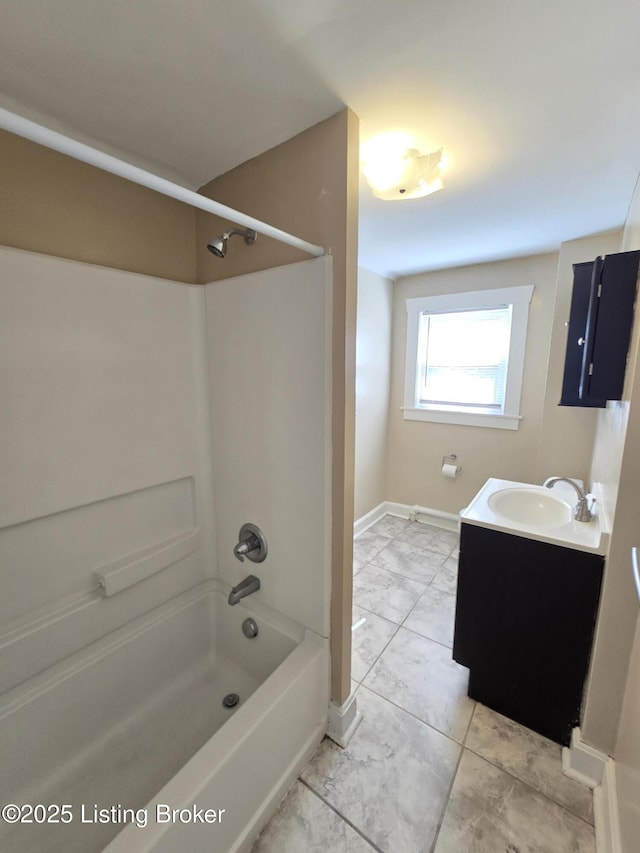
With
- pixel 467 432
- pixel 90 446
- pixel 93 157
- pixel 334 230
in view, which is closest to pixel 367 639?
pixel 90 446

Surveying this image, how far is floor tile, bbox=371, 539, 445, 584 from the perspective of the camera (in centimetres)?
251

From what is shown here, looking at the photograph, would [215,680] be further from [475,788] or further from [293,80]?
[293,80]

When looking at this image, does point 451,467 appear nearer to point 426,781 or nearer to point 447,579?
point 447,579

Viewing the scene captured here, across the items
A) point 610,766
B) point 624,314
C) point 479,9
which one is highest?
point 479,9

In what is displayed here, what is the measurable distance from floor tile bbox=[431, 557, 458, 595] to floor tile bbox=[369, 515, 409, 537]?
1.86ft

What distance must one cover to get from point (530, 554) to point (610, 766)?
28.3 inches

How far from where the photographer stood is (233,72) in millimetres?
966

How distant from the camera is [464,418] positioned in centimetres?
295

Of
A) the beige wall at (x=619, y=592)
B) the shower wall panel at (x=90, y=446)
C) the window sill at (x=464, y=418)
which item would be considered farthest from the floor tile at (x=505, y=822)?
the window sill at (x=464, y=418)

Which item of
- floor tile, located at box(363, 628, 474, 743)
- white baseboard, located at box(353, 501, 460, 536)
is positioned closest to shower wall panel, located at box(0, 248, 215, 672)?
floor tile, located at box(363, 628, 474, 743)

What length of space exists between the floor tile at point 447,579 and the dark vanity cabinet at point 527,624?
753 mm

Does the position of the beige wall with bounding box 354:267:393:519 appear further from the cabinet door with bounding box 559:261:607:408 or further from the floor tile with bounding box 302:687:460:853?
the floor tile with bounding box 302:687:460:853

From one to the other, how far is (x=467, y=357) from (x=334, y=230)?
84.6 inches

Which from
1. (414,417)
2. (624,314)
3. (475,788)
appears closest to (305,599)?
(475,788)
